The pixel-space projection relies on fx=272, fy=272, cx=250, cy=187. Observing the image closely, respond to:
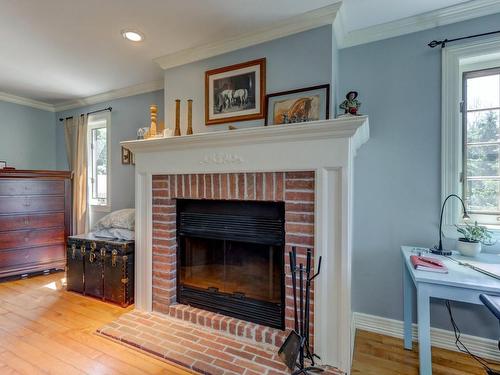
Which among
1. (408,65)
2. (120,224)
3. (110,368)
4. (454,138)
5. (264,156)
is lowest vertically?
(110,368)

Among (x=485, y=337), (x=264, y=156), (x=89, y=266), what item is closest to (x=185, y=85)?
(x=264, y=156)

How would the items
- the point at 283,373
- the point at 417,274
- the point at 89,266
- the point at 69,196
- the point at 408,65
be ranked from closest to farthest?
the point at 417,274, the point at 283,373, the point at 408,65, the point at 89,266, the point at 69,196

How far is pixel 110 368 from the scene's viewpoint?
5.56 feet

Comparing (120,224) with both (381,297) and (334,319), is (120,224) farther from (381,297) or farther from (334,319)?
(381,297)

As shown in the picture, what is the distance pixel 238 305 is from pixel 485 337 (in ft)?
5.63

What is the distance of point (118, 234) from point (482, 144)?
10.4ft

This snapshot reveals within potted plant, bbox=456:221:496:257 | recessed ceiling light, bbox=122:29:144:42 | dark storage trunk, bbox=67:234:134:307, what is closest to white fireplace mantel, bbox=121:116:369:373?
potted plant, bbox=456:221:496:257

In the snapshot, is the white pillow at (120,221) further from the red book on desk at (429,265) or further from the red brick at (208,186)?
the red book on desk at (429,265)

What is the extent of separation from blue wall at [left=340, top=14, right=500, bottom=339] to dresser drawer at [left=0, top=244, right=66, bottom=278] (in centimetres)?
363

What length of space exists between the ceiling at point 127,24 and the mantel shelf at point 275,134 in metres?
0.83

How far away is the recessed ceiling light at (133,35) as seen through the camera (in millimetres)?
2121

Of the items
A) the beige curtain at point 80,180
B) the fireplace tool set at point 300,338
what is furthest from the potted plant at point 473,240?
the beige curtain at point 80,180

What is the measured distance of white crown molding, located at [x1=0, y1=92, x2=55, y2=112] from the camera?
365 cm

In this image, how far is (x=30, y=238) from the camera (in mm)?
3350
